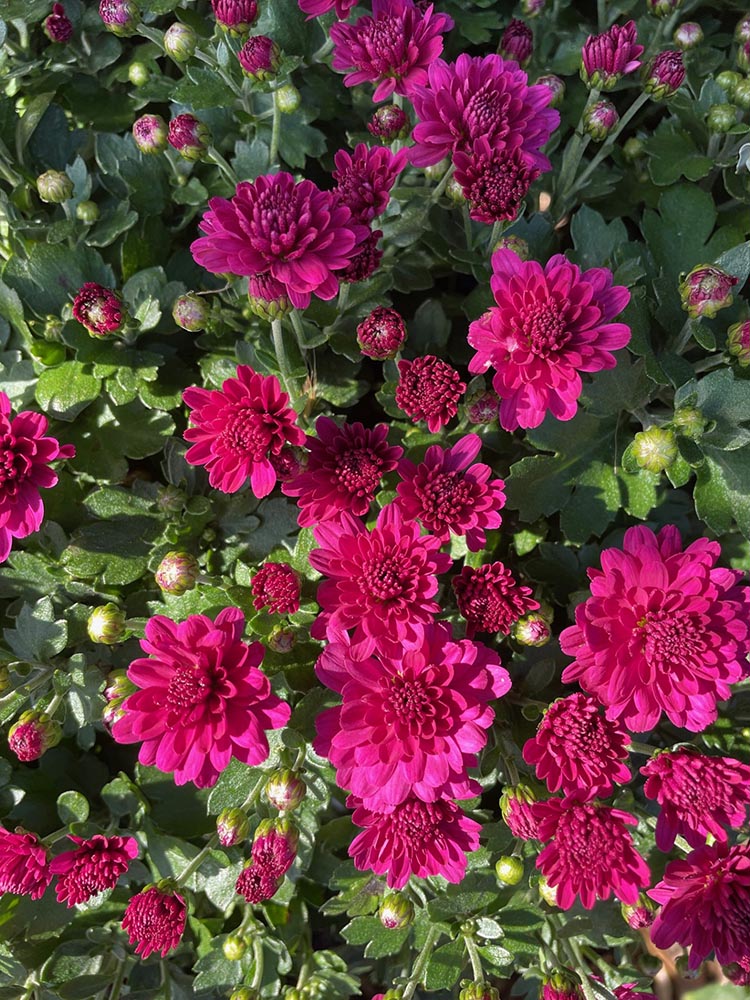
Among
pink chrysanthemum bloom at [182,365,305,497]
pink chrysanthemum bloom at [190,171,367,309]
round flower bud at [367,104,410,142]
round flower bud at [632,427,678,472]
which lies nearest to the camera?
pink chrysanthemum bloom at [190,171,367,309]

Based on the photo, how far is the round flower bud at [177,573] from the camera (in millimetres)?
1423

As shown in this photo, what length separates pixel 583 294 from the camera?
1.28 m

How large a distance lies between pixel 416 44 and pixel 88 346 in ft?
2.90

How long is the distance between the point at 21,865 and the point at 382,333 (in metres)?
1.17

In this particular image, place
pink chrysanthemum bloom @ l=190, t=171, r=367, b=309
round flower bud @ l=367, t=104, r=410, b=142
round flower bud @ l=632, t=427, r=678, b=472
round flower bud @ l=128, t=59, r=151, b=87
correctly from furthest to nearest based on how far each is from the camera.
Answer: round flower bud @ l=128, t=59, r=151, b=87
round flower bud @ l=367, t=104, r=410, b=142
round flower bud @ l=632, t=427, r=678, b=472
pink chrysanthemum bloom @ l=190, t=171, r=367, b=309

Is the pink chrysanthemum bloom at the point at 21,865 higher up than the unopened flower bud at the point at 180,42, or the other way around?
the unopened flower bud at the point at 180,42

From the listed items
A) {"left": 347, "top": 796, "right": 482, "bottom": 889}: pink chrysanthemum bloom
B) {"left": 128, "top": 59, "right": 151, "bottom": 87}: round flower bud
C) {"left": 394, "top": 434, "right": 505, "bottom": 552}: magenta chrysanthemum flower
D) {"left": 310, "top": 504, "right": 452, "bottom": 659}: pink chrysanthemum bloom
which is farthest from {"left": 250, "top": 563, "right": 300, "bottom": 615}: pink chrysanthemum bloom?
{"left": 128, "top": 59, "right": 151, "bottom": 87}: round flower bud

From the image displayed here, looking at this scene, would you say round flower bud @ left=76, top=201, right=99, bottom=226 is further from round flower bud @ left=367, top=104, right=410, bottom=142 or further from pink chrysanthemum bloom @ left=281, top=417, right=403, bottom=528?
pink chrysanthemum bloom @ left=281, top=417, right=403, bottom=528

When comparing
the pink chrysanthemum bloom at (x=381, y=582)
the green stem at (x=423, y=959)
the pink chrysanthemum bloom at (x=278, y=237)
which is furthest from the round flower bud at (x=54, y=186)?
the green stem at (x=423, y=959)

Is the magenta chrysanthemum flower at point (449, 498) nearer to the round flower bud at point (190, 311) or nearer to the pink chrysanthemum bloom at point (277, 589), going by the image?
the pink chrysanthemum bloom at point (277, 589)

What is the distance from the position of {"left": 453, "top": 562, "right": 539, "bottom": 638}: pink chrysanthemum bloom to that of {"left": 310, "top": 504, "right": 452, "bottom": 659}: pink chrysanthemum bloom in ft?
0.40

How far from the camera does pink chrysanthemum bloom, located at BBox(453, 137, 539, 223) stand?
132 centimetres

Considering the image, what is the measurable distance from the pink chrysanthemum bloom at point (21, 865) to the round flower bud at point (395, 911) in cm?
63

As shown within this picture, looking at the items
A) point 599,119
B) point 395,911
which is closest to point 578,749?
point 395,911
